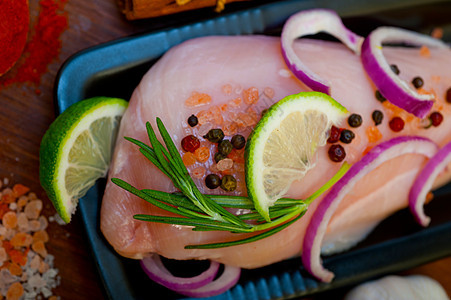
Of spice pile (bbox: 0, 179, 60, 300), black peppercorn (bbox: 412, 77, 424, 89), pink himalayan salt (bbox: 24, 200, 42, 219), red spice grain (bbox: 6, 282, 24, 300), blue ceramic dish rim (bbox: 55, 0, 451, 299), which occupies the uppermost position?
black peppercorn (bbox: 412, 77, 424, 89)

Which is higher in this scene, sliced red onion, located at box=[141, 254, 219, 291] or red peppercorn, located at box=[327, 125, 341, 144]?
red peppercorn, located at box=[327, 125, 341, 144]

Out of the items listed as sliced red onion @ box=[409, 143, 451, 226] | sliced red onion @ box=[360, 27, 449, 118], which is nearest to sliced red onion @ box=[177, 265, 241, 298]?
sliced red onion @ box=[409, 143, 451, 226]

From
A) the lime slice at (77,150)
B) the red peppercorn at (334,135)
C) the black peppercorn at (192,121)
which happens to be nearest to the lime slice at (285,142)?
the red peppercorn at (334,135)

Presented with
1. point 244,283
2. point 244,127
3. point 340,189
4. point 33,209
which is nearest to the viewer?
point 244,127

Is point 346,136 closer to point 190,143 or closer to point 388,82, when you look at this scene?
point 388,82

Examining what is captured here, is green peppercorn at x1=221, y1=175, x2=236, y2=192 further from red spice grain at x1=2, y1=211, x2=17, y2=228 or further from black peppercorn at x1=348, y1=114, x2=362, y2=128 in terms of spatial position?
red spice grain at x1=2, y1=211, x2=17, y2=228

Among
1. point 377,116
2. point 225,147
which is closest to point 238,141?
point 225,147
